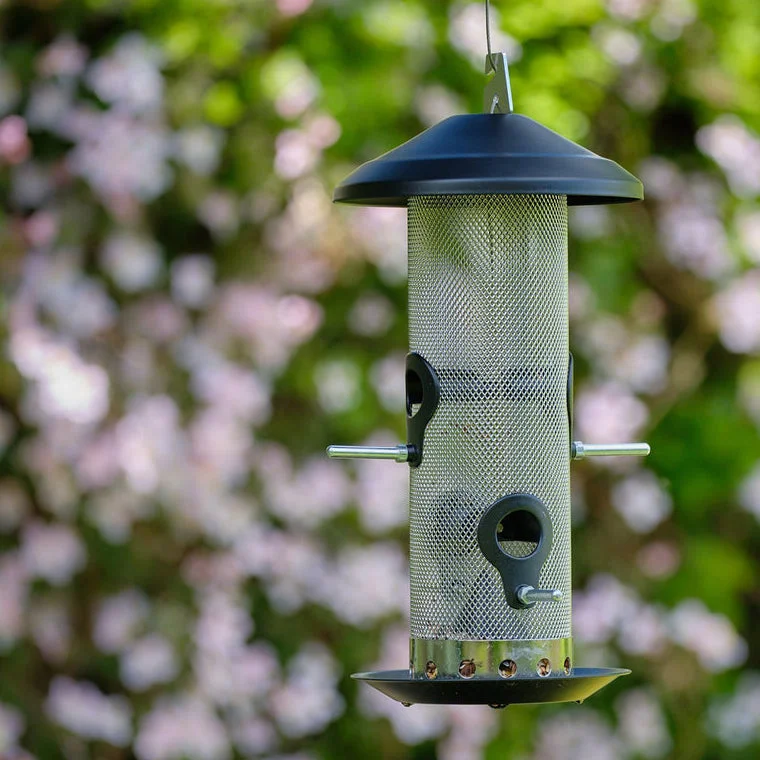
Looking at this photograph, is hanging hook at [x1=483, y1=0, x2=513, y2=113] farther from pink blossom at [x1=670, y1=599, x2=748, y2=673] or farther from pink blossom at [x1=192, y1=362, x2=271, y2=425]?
pink blossom at [x1=670, y1=599, x2=748, y2=673]

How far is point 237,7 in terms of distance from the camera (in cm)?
431

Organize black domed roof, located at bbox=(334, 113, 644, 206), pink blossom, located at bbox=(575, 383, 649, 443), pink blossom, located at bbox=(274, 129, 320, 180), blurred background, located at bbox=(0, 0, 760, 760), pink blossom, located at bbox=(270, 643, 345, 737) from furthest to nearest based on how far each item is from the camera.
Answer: pink blossom, located at bbox=(575, 383, 649, 443) → pink blossom, located at bbox=(270, 643, 345, 737) → pink blossom, located at bbox=(274, 129, 320, 180) → blurred background, located at bbox=(0, 0, 760, 760) → black domed roof, located at bbox=(334, 113, 644, 206)

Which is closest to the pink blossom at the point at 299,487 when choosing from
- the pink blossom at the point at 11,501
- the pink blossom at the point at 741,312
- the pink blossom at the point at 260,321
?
the pink blossom at the point at 260,321

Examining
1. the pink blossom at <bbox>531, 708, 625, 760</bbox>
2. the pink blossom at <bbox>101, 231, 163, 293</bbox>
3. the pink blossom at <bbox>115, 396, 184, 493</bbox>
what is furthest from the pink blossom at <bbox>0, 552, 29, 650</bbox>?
the pink blossom at <bbox>531, 708, 625, 760</bbox>

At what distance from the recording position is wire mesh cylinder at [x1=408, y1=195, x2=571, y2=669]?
2.51m

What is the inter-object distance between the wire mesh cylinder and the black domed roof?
0.16m

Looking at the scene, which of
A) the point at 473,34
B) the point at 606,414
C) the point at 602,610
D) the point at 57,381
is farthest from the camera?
the point at 602,610

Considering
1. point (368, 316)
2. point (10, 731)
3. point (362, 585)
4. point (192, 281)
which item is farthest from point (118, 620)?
point (368, 316)

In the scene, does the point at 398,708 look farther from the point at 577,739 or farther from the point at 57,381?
the point at 57,381

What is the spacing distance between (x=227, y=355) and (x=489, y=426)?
1908 millimetres

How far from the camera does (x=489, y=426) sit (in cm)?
253

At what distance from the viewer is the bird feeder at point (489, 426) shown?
2.45 m

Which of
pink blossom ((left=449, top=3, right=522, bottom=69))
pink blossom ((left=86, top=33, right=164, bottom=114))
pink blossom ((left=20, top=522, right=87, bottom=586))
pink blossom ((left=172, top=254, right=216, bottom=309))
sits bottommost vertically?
pink blossom ((left=20, top=522, right=87, bottom=586))

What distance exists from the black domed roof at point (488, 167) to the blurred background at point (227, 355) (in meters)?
1.91
